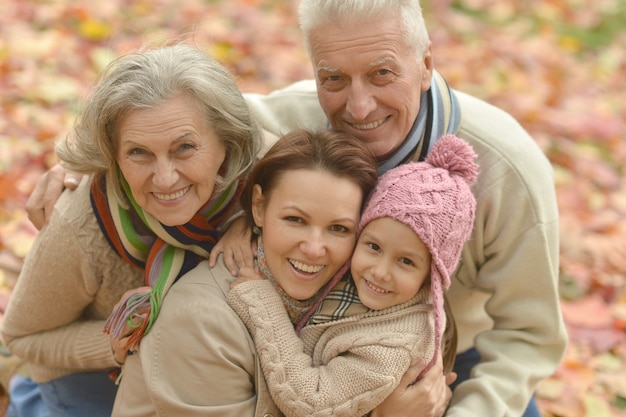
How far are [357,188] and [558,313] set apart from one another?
3.13ft

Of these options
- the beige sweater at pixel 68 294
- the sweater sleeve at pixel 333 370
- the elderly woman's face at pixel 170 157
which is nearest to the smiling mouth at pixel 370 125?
the elderly woman's face at pixel 170 157

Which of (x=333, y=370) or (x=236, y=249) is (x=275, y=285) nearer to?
(x=236, y=249)

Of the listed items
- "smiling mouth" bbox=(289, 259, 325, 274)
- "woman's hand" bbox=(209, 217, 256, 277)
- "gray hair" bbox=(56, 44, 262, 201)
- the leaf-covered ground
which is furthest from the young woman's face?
the leaf-covered ground

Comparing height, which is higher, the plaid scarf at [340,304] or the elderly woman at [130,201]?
the elderly woman at [130,201]

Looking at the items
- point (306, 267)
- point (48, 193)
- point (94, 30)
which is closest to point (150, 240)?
point (48, 193)

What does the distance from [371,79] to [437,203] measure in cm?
54

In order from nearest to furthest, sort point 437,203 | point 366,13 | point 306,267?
point 437,203 → point 306,267 → point 366,13

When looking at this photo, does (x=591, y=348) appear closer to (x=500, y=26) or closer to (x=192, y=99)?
(x=192, y=99)

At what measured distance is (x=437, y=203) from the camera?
7.70 ft

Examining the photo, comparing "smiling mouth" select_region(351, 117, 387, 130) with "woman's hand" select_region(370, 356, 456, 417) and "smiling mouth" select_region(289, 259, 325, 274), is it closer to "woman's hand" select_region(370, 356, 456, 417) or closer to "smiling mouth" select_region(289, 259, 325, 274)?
"smiling mouth" select_region(289, 259, 325, 274)

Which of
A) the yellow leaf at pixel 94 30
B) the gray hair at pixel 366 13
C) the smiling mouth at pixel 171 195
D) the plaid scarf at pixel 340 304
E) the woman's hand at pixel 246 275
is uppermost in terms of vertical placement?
the gray hair at pixel 366 13

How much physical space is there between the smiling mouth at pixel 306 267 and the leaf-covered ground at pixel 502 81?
90cm

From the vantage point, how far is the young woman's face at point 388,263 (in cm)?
234

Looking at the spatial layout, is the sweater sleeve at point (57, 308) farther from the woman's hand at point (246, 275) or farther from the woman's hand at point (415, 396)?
the woman's hand at point (415, 396)
